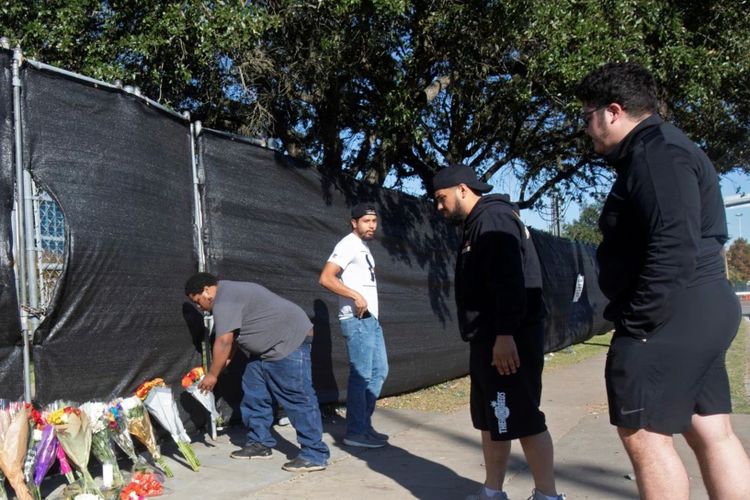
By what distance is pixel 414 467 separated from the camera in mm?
5141

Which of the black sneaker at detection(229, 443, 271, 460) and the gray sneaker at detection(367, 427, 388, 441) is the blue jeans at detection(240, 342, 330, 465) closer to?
the black sneaker at detection(229, 443, 271, 460)

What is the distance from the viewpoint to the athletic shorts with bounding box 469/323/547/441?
3.75 meters

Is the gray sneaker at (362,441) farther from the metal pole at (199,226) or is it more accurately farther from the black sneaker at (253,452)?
the metal pole at (199,226)

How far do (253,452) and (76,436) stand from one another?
4.89ft

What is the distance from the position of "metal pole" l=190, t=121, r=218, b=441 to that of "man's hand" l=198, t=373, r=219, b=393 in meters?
0.45

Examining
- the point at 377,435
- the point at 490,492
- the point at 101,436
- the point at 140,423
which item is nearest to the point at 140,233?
the point at 140,423

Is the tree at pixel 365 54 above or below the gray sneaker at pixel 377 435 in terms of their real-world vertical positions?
above

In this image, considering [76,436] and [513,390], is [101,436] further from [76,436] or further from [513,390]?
[513,390]

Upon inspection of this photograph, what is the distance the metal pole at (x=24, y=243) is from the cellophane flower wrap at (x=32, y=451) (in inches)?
10.2

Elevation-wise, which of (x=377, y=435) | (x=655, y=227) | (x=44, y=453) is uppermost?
(x=655, y=227)

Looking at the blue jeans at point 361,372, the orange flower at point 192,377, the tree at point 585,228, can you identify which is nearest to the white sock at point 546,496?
the blue jeans at point 361,372

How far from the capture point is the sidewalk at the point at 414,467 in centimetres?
→ 450

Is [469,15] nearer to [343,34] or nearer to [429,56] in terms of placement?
[429,56]

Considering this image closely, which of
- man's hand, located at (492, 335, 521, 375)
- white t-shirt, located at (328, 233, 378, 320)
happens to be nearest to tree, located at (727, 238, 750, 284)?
white t-shirt, located at (328, 233, 378, 320)
